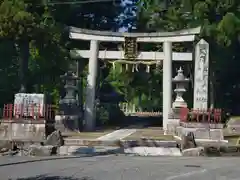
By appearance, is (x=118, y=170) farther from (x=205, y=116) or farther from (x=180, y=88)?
(x=180, y=88)

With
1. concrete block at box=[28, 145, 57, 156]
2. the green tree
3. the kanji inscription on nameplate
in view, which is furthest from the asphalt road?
the kanji inscription on nameplate

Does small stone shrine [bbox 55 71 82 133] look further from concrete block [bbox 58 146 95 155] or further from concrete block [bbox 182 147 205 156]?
concrete block [bbox 182 147 205 156]

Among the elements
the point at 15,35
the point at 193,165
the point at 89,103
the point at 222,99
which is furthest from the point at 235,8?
the point at 193,165

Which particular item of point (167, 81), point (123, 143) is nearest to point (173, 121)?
point (167, 81)

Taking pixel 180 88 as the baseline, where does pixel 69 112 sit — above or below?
below

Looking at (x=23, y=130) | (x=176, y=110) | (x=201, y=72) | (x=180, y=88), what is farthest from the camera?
(x=180, y=88)

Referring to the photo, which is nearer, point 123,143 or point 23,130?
point 123,143

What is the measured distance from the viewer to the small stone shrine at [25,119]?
18859mm

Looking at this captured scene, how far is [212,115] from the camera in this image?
1939 centimetres

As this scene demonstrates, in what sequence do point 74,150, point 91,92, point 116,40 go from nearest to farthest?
point 74,150, point 91,92, point 116,40

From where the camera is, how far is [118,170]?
36.2 feet

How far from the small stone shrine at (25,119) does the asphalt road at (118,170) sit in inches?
202

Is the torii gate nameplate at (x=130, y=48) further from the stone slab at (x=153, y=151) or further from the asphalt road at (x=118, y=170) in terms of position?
the asphalt road at (x=118, y=170)

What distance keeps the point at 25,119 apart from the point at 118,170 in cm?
921
